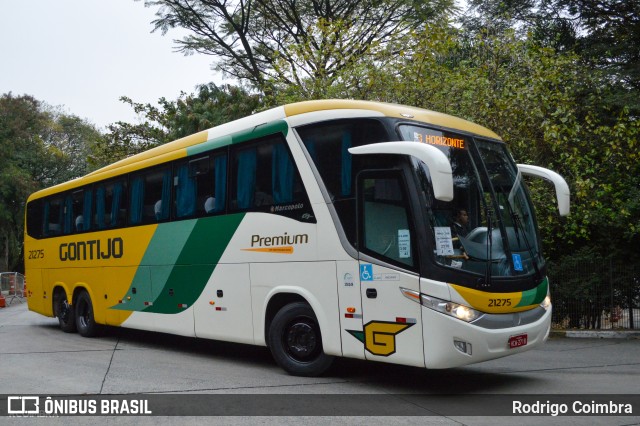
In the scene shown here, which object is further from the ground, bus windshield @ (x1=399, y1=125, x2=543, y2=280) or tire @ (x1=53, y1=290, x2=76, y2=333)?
bus windshield @ (x1=399, y1=125, x2=543, y2=280)

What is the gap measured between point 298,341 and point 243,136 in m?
3.13

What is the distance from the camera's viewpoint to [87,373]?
9.78 meters

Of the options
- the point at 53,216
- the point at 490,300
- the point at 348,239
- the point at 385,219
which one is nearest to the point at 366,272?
the point at 348,239

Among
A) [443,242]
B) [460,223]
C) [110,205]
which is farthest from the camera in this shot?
[110,205]

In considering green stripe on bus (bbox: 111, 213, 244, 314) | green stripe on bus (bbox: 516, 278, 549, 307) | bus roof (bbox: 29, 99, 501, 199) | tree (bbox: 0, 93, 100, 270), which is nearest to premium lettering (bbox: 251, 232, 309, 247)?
green stripe on bus (bbox: 111, 213, 244, 314)

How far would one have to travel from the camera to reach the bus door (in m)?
7.80

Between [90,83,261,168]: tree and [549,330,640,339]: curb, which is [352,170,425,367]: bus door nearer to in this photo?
[549,330,640,339]: curb

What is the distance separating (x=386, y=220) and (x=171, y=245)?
494cm

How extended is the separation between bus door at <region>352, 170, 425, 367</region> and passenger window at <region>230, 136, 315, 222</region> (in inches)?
39.1

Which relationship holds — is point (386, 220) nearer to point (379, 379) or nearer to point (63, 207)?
point (379, 379)

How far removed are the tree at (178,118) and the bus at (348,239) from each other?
14278 mm

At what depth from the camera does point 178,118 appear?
88.1 ft

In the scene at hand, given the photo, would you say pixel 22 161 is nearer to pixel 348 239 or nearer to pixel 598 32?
pixel 598 32

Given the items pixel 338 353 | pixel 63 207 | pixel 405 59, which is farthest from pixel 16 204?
pixel 338 353
